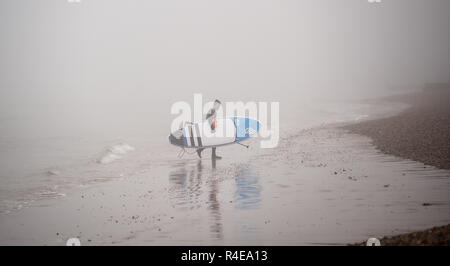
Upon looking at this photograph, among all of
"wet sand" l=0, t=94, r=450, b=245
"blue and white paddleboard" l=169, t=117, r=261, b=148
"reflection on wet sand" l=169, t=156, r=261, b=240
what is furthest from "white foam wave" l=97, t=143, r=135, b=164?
→ "reflection on wet sand" l=169, t=156, r=261, b=240

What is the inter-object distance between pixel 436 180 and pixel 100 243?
11.2 meters

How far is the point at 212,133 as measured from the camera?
77.0 ft

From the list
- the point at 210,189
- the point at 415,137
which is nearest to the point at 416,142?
the point at 415,137

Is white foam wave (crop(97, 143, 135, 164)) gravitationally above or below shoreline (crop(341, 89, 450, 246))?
below

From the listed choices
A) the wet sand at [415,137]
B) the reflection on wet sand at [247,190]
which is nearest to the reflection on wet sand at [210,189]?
the reflection on wet sand at [247,190]

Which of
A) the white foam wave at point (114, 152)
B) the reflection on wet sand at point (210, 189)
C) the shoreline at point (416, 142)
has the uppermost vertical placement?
the shoreline at point (416, 142)

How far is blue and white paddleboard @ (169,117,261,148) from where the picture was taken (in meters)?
23.4

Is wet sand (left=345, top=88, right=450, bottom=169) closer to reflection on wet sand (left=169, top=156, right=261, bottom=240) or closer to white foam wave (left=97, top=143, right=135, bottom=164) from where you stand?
reflection on wet sand (left=169, top=156, right=261, bottom=240)

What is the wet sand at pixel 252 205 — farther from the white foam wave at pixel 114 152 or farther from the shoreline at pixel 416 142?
the white foam wave at pixel 114 152

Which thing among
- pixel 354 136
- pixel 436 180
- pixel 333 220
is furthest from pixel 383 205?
pixel 354 136

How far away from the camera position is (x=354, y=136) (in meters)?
28.1

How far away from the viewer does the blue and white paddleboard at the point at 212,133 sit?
2337cm

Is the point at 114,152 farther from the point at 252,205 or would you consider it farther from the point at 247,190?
the point at 252,205
